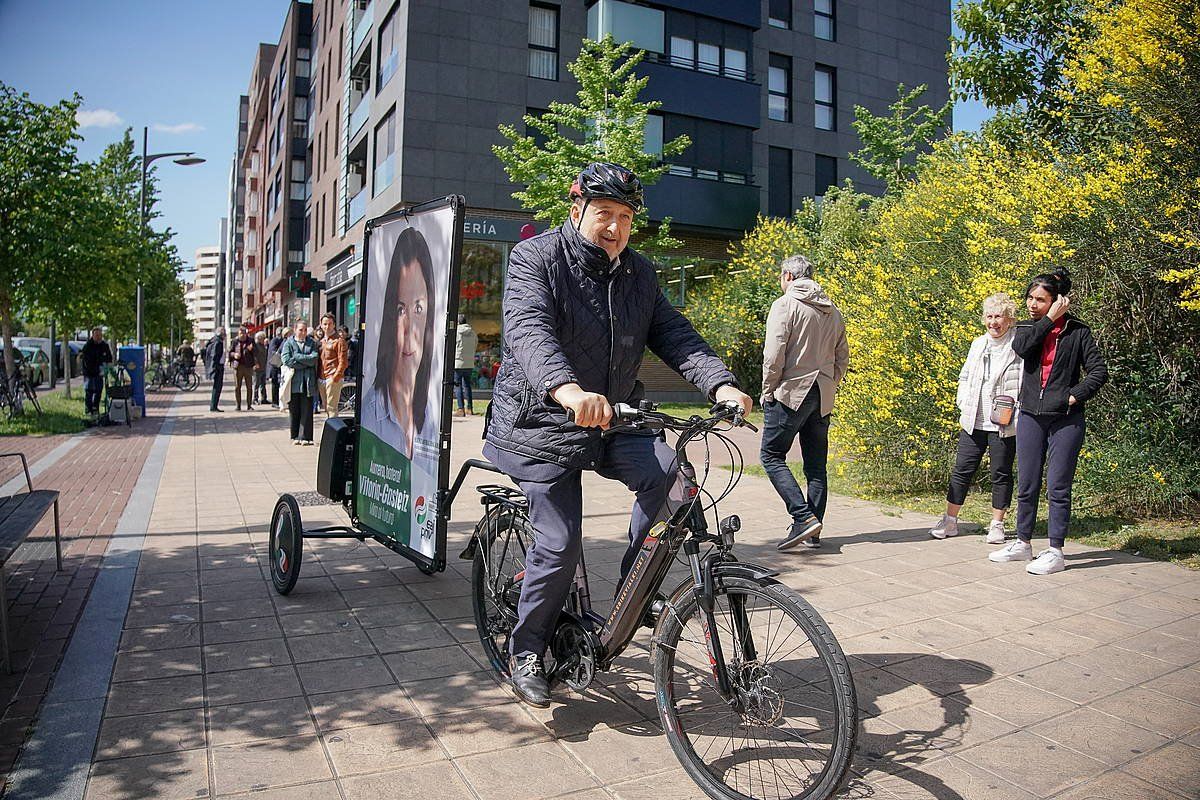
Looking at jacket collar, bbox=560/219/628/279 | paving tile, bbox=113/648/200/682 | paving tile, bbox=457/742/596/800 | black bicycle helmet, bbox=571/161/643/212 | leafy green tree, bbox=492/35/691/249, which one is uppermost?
leafy green tree, bbox=492/35/691/249

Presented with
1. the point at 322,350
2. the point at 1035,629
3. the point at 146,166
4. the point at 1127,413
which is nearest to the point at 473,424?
the point at 322,350

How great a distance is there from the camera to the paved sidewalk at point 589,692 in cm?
296

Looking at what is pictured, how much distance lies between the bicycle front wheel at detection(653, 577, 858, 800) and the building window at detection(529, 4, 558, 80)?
77.9 ft

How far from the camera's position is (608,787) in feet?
9.50

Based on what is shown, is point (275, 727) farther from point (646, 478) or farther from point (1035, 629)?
point (1035, 629)

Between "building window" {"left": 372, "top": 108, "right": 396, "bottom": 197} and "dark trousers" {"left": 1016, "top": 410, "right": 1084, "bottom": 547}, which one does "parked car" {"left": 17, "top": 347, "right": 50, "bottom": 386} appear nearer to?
"building window" {"left": 372, "top": 108, "right": 396, "bottom": 197}

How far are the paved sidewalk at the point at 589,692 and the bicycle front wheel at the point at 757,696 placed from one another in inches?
7.4

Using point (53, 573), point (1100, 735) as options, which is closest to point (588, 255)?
point (1100, 735)

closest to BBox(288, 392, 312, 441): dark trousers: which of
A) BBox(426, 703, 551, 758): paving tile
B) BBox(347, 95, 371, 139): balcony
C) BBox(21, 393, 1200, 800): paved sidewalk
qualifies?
BBox(21, 393, 1200, 800): paved sidewalk

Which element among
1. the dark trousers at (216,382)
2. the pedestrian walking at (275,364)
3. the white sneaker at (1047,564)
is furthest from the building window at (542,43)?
the white sneaker at (1047,564)

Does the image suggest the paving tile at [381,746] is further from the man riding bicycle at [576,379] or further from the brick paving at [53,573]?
the brick paving at [53,573]

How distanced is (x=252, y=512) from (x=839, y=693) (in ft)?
20.5

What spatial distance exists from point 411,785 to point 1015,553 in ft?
14.6

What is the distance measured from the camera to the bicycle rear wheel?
12.1 feet
